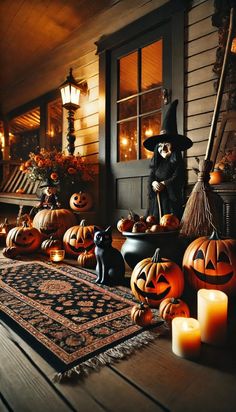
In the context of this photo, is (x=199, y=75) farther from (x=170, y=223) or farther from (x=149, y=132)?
(x=170, y=223)

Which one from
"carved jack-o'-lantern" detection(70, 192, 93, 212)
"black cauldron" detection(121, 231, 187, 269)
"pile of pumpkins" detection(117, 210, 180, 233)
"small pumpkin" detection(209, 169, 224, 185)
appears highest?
"small pumpkin" detection(209, 169, 224, 185)

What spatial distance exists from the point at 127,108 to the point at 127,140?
42 centimetres

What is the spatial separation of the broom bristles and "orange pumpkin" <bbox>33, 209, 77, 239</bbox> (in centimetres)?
149

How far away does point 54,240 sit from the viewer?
2.56 meters

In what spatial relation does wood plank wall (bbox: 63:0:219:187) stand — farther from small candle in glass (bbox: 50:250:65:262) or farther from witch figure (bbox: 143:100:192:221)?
small candle in glass (bbox: 50:250:65:262)

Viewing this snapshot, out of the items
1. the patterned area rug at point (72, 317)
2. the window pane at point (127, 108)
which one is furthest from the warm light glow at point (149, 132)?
the patterned area rug at point (72, 317)

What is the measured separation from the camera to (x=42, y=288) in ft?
5.48

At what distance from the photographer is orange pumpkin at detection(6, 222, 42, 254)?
8.41ft

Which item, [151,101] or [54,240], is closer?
[54,240]

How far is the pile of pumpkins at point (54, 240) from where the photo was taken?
2.42 metres

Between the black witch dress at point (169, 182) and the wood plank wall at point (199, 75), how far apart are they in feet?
1.84

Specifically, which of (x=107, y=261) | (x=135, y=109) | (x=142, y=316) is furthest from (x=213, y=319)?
(x=135, y=109)

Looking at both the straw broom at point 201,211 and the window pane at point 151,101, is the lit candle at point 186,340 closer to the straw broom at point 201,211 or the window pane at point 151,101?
the straw broom at point 201,211

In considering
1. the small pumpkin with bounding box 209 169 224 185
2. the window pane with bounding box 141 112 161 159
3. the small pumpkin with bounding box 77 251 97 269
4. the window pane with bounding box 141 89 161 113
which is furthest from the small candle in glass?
the window pane with bounding box 141 89 161 113
